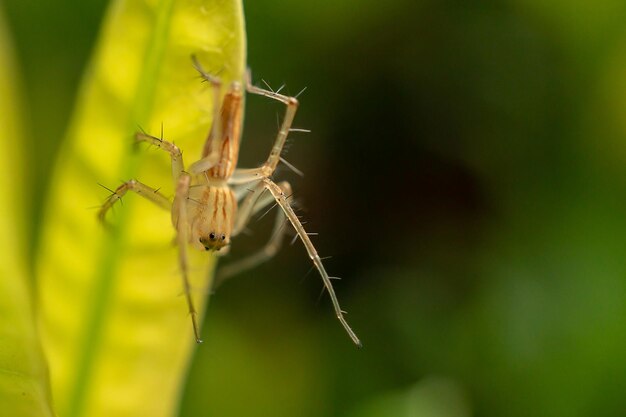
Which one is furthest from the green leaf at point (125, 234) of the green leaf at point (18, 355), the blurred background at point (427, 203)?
the blurred background at point (427, 203)

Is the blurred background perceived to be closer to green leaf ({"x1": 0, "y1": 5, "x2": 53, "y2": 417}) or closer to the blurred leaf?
the blurred leaf

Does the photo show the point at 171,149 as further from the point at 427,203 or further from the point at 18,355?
the point at 427,203

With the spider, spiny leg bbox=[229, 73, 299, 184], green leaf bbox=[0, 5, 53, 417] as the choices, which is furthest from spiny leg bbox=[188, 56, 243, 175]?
green leaf bbox=[0, 5, 53, 417]

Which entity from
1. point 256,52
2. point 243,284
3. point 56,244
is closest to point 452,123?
point 256,52

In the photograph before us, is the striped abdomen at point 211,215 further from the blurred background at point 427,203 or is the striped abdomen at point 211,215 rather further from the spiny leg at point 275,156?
the blurred background at point 427,203

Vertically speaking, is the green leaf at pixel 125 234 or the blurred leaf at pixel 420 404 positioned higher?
the green leaf at pixel 125 234

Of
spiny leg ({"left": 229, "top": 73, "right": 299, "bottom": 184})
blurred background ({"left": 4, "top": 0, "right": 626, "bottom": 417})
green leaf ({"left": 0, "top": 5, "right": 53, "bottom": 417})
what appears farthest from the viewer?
blurred background ({"left": 4, "top": 0, "right": 626, "bottom": 417})

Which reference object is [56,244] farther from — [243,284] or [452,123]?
[452,123]
